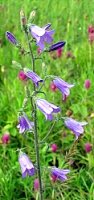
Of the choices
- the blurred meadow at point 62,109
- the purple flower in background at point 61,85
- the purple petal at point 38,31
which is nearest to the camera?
the purple petal at point 38,31

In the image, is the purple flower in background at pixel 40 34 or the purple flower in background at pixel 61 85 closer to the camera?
the purple flower in background at pixel 40 34

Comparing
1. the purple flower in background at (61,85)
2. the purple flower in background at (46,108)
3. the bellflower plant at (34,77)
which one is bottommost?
the purple flower in background at (46,108)

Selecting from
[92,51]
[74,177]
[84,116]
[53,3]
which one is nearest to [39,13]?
[53,3]

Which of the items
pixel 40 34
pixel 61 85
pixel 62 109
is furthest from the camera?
pixel 62 109

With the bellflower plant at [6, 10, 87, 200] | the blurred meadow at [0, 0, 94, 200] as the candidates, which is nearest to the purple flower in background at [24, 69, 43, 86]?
the bellflower plant at [6, 10, 87, 200]

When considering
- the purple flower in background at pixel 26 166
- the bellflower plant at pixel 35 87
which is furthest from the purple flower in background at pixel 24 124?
the purple flower in background at pixel 26 166

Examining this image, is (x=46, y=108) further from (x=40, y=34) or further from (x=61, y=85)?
(x=40, y=34)

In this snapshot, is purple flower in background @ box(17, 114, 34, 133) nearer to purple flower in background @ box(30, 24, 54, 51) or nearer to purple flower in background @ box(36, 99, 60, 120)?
purple flower in background @ box(36, 99, 60, 120)

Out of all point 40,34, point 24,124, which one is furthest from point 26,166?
point 40,34

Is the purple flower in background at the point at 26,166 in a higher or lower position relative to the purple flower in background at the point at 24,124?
lower

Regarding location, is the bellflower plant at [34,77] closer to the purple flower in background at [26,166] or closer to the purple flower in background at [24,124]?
the purple flower in background at [24,124]
